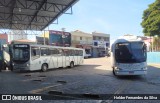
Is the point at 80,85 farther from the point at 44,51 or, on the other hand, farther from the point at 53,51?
the point at 53,51

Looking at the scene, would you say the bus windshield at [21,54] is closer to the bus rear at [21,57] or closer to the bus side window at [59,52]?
the bus rear at [21,57]

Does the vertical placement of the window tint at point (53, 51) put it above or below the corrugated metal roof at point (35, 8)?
below

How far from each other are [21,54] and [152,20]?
3354 centimetres

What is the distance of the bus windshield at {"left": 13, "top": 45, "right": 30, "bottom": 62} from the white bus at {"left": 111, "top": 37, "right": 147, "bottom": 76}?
27.5ft

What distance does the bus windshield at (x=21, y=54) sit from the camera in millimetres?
22078

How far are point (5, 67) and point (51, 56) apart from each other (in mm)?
5612

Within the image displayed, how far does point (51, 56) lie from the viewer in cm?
2523

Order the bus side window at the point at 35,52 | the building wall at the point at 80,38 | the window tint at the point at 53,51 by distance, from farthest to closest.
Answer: the building wall at the point at 80,38
the window tint at the point at 53,51
the bus side window at the point at 35,52

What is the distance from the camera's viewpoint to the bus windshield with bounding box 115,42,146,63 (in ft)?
56.2

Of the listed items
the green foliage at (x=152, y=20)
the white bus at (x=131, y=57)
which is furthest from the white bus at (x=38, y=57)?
the green foliage at (x=152, y=20)

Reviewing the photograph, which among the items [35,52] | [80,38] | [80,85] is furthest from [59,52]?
[80,38]

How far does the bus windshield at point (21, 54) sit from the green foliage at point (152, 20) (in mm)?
32388

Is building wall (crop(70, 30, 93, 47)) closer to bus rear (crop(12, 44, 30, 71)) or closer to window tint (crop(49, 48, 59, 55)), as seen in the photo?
window tint (crop(49, 48, 59, 55))

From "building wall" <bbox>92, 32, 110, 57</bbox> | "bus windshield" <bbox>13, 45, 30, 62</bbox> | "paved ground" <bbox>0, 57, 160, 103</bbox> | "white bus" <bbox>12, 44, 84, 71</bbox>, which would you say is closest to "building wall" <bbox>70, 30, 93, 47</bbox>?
"building wall" <bbox>92, 32, 110, 57</bbox>
